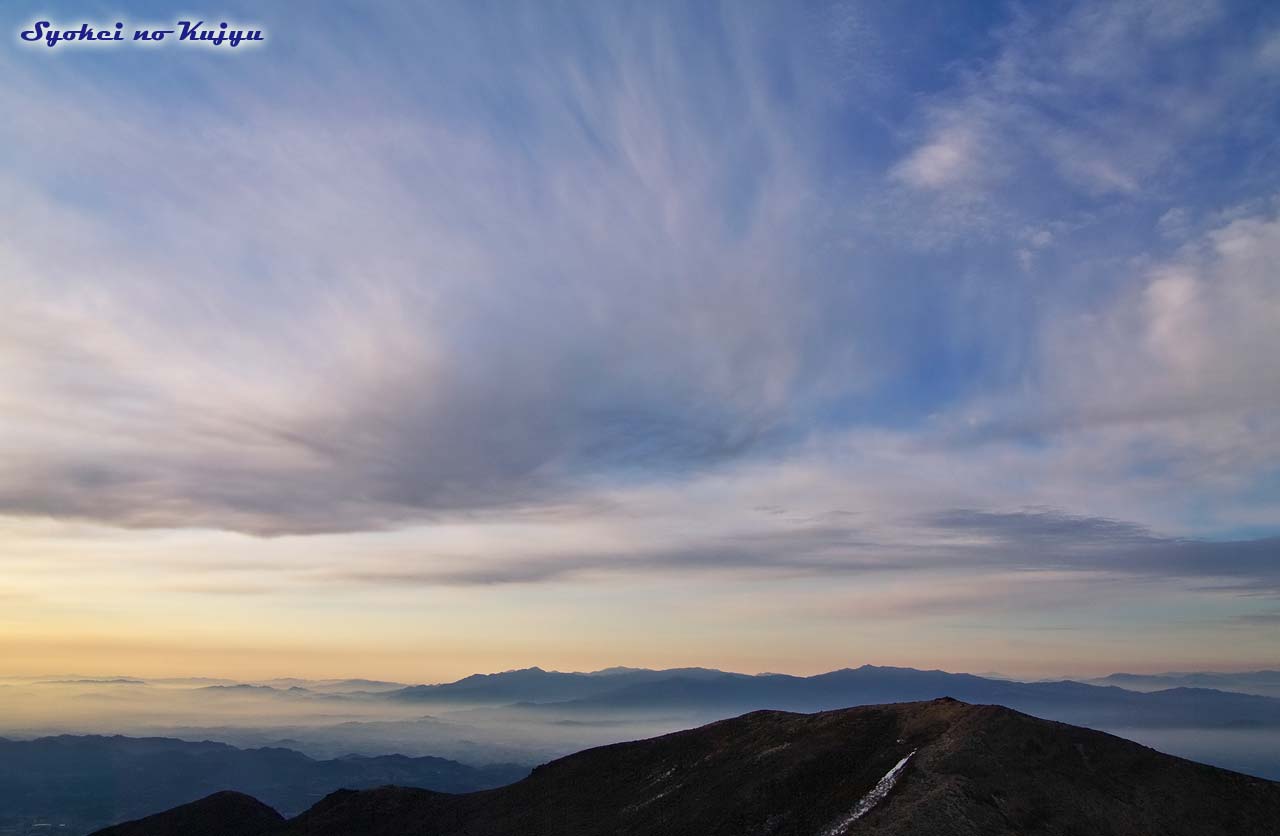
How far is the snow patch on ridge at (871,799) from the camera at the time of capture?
55.7m

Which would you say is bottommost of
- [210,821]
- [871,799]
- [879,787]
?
[210,821]

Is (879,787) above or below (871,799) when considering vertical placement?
above

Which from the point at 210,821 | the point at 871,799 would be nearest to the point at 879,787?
the point at 871,799

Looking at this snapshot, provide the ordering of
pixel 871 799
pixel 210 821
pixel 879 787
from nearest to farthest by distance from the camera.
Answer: pixel 871 799
pixel 879 787
pixel 210 821

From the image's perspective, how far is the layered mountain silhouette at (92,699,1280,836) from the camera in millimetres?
54656

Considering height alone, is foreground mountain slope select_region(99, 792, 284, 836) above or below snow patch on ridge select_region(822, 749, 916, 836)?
below

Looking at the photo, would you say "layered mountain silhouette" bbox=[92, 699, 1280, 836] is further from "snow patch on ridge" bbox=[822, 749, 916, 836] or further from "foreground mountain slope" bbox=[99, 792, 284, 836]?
"foreground mountain slope" bbox=[99, 792, 284, 836]

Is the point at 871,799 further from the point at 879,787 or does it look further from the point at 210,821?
the point at 210,821

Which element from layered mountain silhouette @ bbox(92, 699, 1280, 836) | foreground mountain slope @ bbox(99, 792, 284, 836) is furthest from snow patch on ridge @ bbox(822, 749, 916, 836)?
foreground mountain slope @ bbox(99, 792, 284, 836)

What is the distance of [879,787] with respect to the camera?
60.2 m

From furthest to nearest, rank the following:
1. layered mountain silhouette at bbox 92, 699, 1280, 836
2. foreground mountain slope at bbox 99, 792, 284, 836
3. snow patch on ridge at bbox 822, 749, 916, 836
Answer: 1. foreground mountain slope at bbox 99, 792, 284, 836
2. snow patch on ridge at bbox 822, 749, 916, 836
3. layered mountain silhouette at bbox 92, 699, 1280, 836

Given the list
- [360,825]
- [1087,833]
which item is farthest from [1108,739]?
[360,825]

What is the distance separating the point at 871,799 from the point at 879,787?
2.05m

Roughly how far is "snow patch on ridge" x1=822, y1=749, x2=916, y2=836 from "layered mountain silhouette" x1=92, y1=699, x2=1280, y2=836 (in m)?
Answer: 0.21
